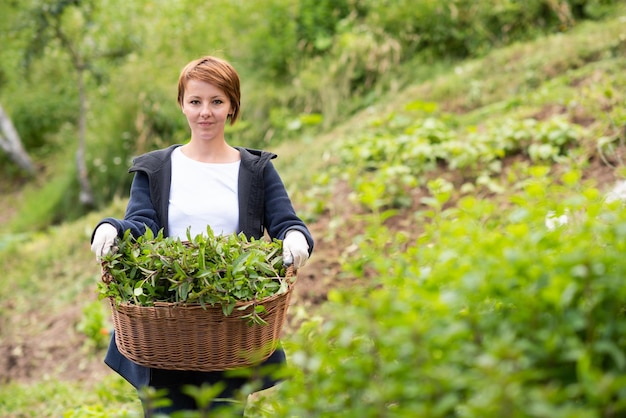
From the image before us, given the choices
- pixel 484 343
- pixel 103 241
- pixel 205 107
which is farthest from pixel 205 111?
pixel 484 343

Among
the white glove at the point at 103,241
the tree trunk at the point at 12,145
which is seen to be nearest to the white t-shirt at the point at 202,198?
the white glove at the point at 103,241

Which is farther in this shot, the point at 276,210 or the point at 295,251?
Result: the point at 276,210

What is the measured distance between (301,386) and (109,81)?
338 inches

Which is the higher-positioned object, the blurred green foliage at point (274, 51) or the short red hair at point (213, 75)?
the short red hair at point (213, 75)

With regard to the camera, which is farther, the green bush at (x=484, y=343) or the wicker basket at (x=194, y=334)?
the wicker basket at (x=194, y=334)

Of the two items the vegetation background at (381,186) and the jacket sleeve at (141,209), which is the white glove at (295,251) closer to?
the vegetation background at (381,186)

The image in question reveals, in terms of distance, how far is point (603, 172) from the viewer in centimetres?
453

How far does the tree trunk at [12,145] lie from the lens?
9883mm

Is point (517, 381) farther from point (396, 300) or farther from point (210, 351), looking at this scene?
point (210, 351)

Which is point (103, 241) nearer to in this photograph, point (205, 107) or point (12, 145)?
point (205, 107)

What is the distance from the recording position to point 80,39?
8664 mm

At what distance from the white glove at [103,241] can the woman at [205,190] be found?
0.25 metres

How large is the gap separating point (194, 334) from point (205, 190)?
60 cm

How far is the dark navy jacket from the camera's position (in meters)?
2.52
